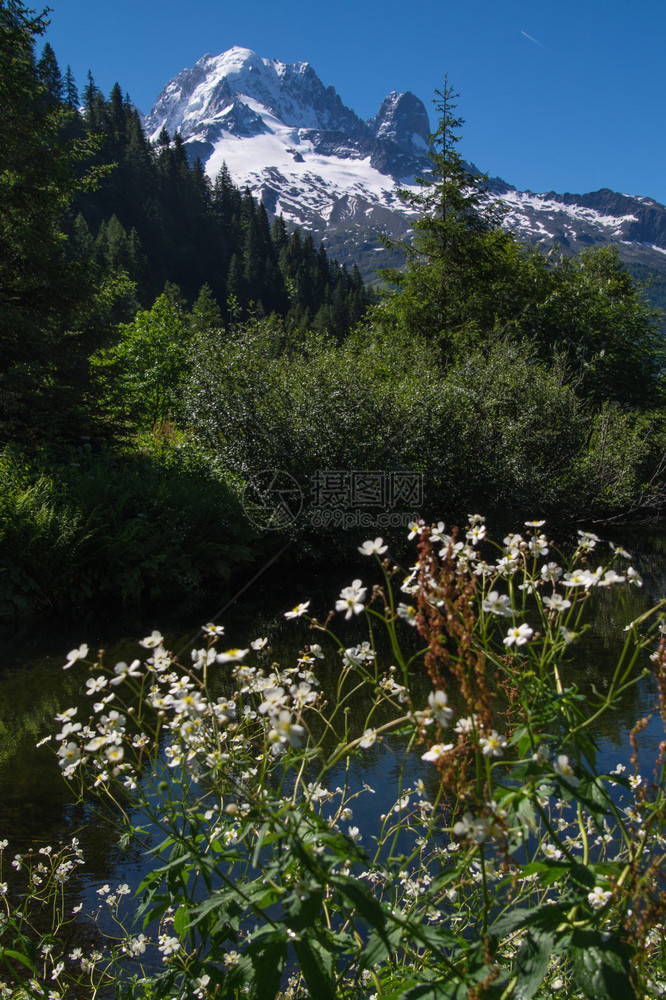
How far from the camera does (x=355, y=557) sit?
10.9 metres

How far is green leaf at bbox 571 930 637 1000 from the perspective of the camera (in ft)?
3.56

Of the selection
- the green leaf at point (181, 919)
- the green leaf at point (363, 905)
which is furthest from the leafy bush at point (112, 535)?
the green leaf at point (363, 905)

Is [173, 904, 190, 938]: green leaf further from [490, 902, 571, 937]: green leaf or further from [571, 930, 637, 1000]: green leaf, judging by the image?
[571, 930, 637, 1000]: green leaf

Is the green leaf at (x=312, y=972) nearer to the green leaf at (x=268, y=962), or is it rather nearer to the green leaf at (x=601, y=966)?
the green leaf at (x=268, y=962)

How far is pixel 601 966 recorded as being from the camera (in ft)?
3.64

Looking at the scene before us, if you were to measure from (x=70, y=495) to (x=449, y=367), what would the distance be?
9.34 metres

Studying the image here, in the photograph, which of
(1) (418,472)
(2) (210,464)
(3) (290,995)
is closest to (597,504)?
(1) (418,472)

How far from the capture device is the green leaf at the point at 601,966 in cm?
108

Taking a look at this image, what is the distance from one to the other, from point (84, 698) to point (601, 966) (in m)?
5.49

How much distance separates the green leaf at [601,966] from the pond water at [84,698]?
2.20 ft

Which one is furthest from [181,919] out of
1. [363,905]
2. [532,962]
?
[532,962]

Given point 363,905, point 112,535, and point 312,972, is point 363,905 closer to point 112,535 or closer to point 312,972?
point 312,972

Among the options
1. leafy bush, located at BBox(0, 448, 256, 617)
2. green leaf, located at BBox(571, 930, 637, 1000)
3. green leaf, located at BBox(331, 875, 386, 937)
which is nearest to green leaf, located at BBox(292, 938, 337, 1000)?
green leaf, located at BBox(331, 875, 386, 937)

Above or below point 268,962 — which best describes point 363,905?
above
